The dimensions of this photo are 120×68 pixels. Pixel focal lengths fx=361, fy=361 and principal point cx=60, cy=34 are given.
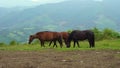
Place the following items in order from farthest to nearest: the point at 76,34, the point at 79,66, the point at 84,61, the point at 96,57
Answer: the point at 76,34 < the point at 96,57 < the point at 84,61 < the point at 79,66

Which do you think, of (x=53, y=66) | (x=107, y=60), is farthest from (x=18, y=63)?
(x=107, y=60)

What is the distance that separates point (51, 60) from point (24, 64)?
214 centimetres

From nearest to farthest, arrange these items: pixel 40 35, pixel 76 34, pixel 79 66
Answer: pixel 79 66 → pixel 76 34 → pixel 40 35

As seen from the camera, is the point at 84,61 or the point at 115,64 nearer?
the point at 115,64

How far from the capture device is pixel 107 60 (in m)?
19.4

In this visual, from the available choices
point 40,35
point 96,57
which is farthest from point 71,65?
point 40,35

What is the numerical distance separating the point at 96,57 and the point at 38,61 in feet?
11.8

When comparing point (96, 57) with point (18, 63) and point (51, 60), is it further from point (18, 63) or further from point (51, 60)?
point (18, 63)

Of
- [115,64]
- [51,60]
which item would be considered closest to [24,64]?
[51,60]

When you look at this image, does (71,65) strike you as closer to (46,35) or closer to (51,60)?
(51,60)

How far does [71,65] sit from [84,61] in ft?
5.35

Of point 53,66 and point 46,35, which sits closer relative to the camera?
point 53,66

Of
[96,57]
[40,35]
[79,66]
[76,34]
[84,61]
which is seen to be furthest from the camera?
[40,35]

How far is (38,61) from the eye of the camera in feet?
62.6
